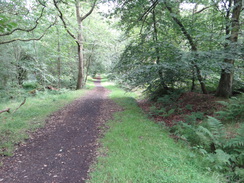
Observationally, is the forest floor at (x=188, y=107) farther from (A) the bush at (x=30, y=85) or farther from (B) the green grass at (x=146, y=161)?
(A) the bush at (x=30, y=85)

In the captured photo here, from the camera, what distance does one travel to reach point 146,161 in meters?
3.23

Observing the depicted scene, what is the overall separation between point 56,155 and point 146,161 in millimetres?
2271

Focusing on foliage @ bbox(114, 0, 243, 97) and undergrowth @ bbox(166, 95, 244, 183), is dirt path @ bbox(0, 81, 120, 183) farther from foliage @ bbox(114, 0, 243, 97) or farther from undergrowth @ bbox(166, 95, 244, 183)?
foliage @ bbox(114, 0, 243, 97)

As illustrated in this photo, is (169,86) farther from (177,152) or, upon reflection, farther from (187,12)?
(177,152)

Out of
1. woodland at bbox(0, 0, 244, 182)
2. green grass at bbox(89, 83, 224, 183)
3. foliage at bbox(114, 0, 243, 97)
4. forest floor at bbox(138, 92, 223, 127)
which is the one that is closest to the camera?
green grass at bbox(89, 83, 224, 183)

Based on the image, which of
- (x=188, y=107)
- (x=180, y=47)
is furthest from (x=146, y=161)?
(x=180, y=47)

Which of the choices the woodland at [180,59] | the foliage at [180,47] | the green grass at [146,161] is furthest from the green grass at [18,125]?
the foliage at [180,47]

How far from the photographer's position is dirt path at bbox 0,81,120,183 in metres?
2.85

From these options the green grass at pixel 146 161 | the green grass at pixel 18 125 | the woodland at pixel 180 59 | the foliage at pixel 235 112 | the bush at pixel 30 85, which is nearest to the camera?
the green grass at pixel 146 161

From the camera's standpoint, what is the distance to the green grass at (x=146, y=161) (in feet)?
8.87

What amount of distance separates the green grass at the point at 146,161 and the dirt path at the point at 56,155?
39 centimetres

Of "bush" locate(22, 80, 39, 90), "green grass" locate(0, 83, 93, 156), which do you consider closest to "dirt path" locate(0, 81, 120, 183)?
"green grass" locate(0, 83, 93, 156)

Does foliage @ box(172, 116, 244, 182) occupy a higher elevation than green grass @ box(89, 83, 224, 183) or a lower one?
higher

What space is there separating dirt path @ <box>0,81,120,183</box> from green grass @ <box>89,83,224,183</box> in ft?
1.29
